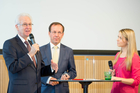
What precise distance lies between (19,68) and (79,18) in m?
2.36

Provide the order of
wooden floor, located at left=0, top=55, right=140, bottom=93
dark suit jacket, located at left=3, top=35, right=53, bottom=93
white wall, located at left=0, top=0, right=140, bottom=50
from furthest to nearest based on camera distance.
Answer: wooden floor, located at left=0, top=55, right=140, bottom=93 → white wall, located at left=0, top=0, right=140, bottom=50 → dark suit jacket, located at left=3, top=35, right=53, bottom=93

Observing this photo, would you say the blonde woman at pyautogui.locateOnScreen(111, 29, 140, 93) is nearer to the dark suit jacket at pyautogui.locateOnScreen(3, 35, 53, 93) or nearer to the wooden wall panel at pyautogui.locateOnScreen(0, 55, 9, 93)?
the dark suit jacket at pyautogui.locateOnScreen(3, 35, 53, 93)


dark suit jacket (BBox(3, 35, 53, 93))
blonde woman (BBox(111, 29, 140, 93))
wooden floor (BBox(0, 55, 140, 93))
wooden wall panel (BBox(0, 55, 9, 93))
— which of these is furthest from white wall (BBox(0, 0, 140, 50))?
dark suit jacket (BBox(3, 35, 53, 93))

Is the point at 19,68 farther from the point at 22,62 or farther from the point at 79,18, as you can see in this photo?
the point at 79,18

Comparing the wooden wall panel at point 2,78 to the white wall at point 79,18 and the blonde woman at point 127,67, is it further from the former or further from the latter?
the blonde woman at point 127,67

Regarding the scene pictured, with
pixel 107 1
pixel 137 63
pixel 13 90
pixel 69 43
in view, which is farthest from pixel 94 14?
pixel 13 90

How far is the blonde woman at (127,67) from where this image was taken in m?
2.33

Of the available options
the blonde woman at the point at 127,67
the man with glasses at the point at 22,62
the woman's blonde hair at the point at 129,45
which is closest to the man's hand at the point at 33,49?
the man with glasses at the point at 22,62

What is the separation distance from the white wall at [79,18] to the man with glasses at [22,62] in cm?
173

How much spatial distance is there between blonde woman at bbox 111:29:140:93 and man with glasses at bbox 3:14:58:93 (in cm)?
103

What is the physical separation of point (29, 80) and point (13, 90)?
0.19 metres

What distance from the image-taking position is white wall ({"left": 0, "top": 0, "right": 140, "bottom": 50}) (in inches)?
148

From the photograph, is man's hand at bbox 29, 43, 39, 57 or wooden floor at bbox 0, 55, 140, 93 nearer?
man's hand at bbox 29, 43, 39, 57

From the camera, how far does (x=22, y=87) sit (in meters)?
1.93
